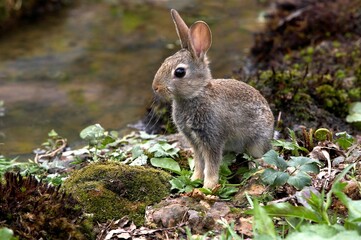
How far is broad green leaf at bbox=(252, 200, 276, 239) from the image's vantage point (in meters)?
4.34

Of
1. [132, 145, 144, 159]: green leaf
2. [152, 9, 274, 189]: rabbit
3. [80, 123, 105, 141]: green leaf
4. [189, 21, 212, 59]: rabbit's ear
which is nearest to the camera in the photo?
[152, 9, 274, 189]: rabbit

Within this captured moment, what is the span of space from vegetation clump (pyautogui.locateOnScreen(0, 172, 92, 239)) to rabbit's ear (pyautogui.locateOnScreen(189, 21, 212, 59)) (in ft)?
5.98

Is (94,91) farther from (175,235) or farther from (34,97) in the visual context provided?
(175,235)

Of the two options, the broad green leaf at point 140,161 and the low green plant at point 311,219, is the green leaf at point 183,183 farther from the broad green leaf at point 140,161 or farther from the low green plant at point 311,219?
the low green plant at point 311,219

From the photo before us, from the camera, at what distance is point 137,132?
877 centimetres

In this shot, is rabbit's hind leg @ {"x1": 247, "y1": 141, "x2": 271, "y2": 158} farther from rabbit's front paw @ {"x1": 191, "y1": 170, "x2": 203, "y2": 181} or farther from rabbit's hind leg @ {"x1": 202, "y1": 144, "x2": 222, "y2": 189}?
rabbit's front paw @ {"x1": 191, "y1": 170, "x2": 203, "y2": 181}

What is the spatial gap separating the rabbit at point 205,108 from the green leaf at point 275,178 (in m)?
0.68

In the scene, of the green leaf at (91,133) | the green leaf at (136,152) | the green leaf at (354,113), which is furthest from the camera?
the green leaf at (354,113)

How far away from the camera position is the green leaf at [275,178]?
513 cm

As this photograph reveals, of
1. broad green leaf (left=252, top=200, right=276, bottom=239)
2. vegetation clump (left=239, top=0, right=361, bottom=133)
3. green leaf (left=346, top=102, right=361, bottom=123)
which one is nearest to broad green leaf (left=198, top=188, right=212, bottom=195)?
broad green leaf (left=252, top=200, right=276, bottom=239)

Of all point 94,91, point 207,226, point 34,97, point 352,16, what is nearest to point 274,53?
point 352,16

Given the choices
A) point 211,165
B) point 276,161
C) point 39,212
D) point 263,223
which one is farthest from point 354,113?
point 39,212

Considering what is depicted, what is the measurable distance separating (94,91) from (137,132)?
80.1 inches

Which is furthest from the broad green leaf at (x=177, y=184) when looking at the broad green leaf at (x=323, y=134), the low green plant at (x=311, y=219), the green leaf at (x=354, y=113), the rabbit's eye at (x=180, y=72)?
the green leaf at (x=354, y=113)
